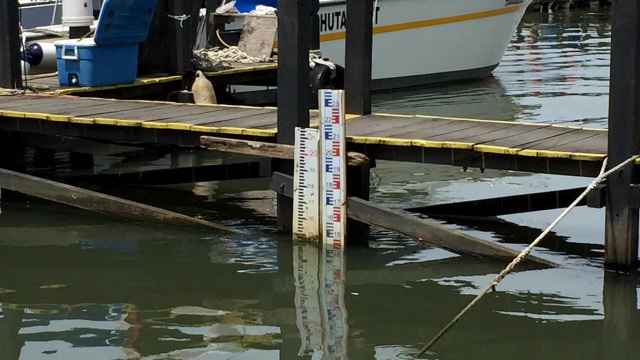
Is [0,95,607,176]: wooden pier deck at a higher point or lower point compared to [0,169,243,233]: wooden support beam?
higher

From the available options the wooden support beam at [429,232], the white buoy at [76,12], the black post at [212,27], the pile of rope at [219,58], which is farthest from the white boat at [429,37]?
the wooden support beam at [429,232]

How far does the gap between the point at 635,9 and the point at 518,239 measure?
103 inches

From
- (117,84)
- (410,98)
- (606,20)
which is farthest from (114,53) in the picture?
(606,20)

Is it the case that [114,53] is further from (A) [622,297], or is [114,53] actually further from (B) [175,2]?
(A) [622,297]

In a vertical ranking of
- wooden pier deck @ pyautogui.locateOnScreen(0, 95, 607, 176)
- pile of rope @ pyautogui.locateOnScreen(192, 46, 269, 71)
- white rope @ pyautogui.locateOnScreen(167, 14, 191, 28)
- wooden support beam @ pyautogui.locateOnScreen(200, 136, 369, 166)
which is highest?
white rope @ pyautogui.locateOnScreen(167, 14, 191, 28)

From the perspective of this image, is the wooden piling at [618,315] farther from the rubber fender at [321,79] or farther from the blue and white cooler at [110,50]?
the rubber fender at [321,79]

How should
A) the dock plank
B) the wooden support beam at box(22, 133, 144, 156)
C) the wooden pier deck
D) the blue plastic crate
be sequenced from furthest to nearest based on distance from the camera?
the blue plastic crate
the wooden support beam at box(22, 133, 144, 156)
the dock plank
the wooden pier deck

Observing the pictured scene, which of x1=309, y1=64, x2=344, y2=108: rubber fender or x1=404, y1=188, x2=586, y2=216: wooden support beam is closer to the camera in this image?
x1=404, y1=188, x2=586, y2=216: wooden support beam

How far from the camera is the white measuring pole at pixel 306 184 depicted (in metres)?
9.05

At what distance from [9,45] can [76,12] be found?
122cm

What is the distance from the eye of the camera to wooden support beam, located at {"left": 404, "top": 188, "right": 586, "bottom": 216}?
386 inches

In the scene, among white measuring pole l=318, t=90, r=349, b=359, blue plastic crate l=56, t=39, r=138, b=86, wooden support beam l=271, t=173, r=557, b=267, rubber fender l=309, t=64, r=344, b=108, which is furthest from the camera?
rubber fender l=309, t=64, r=344, b=108

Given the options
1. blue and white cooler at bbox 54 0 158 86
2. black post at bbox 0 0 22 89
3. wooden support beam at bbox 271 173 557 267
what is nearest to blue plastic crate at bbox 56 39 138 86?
blue and white cooler at bbox 54 0 158 86

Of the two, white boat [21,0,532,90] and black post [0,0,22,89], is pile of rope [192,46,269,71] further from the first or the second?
white boat [21,0,532,90]
